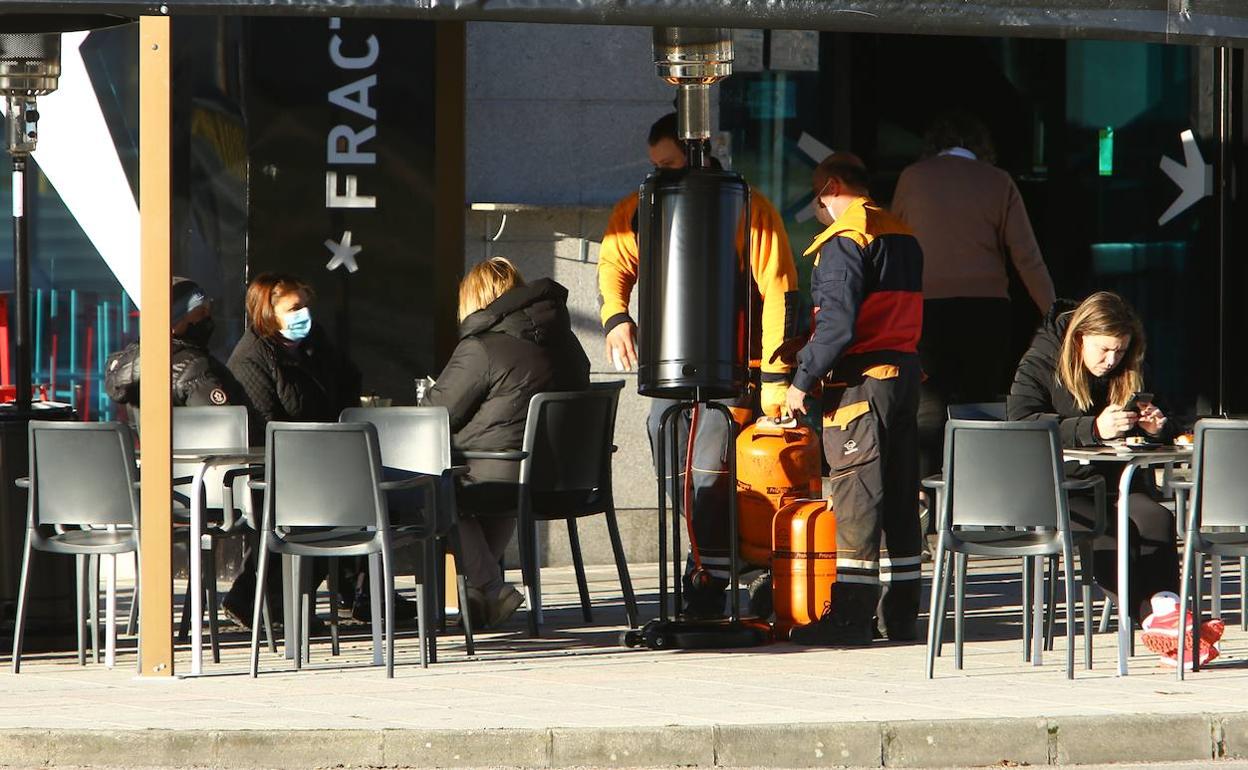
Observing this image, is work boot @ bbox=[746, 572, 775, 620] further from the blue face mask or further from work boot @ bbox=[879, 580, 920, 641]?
the blue face mask

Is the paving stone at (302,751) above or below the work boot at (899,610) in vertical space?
below

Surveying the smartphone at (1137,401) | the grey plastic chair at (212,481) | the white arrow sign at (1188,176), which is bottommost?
the grey plastic chair at (212,481)

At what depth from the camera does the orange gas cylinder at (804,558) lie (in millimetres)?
8734

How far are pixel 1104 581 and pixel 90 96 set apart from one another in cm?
590

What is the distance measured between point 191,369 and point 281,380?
40cm

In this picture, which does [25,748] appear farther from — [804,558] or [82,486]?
[804,558]

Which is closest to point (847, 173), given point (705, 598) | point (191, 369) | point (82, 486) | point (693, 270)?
point (693, 270)

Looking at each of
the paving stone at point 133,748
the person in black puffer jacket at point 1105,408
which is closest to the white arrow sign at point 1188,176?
the person in black puffer jacket at point 1105,408

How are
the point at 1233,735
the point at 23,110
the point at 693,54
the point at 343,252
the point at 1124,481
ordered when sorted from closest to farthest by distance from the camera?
the point at 1233,735
the point at 1124,481
the point at 693,54
the point at 23,110
the point at 343,252

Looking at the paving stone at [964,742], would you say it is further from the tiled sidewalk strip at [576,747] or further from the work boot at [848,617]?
the work boot at [848,617]

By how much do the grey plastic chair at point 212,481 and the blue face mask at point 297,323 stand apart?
1.61 feet

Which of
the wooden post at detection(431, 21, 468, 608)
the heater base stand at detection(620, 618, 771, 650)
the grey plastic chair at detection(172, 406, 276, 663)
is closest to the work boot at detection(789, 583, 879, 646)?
the heater base stand at detection(620, 618, 771, 650)

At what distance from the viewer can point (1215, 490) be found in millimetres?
7770

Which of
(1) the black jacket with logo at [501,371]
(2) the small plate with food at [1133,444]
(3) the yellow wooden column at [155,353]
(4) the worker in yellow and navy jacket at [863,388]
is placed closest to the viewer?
(3) the yellow wooden column at [155,353]
